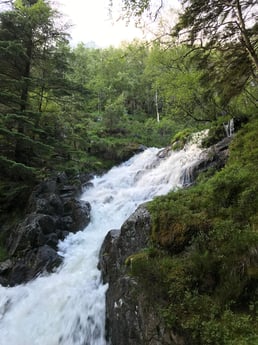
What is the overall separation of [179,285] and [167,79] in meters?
11.8

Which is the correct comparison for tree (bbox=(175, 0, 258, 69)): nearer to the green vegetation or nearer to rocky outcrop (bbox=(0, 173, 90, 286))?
the green vegetation

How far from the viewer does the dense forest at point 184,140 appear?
3.65 meters

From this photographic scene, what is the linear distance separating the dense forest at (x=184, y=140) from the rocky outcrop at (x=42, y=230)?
0.94 metres

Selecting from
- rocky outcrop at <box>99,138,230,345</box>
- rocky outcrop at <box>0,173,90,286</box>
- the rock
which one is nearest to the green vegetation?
rocky outcrop at <box>99,138,230,345</box>

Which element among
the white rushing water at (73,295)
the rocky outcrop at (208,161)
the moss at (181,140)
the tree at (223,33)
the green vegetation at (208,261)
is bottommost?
the white rushing water at (73,295)

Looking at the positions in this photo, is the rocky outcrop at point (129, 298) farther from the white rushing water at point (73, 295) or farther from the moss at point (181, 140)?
the moss at point (181, 140)

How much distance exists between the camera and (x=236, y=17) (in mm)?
6969

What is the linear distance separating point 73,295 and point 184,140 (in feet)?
30.5

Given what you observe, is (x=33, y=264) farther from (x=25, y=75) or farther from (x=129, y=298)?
(x=25, y=75)

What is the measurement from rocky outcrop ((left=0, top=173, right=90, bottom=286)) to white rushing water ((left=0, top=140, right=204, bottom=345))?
0.34 m

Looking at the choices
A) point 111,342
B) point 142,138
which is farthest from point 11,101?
point 142,138

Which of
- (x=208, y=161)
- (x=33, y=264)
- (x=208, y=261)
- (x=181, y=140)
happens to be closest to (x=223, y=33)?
(x=208, y=161)

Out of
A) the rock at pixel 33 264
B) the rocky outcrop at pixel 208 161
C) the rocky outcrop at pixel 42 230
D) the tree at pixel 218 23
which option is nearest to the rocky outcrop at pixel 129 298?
the rock at pixel 33 264

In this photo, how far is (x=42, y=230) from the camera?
31.5ft
